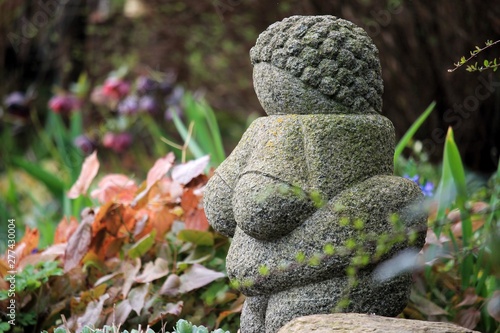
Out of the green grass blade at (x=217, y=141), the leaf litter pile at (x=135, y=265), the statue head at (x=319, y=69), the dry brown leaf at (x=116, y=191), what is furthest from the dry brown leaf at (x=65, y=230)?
the statue head at (x=319, y=69)

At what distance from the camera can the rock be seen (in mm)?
1218

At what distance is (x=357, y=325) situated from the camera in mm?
1230

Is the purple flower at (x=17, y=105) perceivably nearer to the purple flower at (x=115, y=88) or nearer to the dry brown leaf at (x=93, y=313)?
the purple flower at (x=115, y=88)

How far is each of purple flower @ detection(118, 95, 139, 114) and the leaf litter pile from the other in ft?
4.84

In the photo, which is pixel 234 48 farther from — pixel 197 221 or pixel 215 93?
pixel 197 221

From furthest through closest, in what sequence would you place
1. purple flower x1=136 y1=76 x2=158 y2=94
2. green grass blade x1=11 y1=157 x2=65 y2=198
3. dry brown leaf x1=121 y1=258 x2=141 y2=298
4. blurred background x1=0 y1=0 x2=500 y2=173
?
purple flower x1=136 y1=76 x2=158 y2=94
blurred background x1=0 y1=0 x2=500 y2=173
green grass blade x1=11 y1=157 x2=65 y2=198
dry brown leaf x1=121 y1=258 x2=141 y2=298

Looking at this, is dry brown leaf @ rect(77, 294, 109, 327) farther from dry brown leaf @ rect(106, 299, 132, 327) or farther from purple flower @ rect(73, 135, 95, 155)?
purple flower @ rect(73, 135, 95, 155)

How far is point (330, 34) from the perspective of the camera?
145cm

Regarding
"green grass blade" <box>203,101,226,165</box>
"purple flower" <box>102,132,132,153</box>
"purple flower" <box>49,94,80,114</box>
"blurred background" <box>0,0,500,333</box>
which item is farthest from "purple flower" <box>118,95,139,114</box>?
"green grass blade" <box>203,101,226,165</box>

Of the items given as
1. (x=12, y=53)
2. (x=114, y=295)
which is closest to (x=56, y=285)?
(x=114, y=295)

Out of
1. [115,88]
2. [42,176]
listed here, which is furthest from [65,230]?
[115,88]

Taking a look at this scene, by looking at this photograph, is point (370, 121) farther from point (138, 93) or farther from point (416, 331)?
point (138, 93)

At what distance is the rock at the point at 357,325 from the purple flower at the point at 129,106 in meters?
2.58

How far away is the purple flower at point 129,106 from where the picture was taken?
3.70 m
